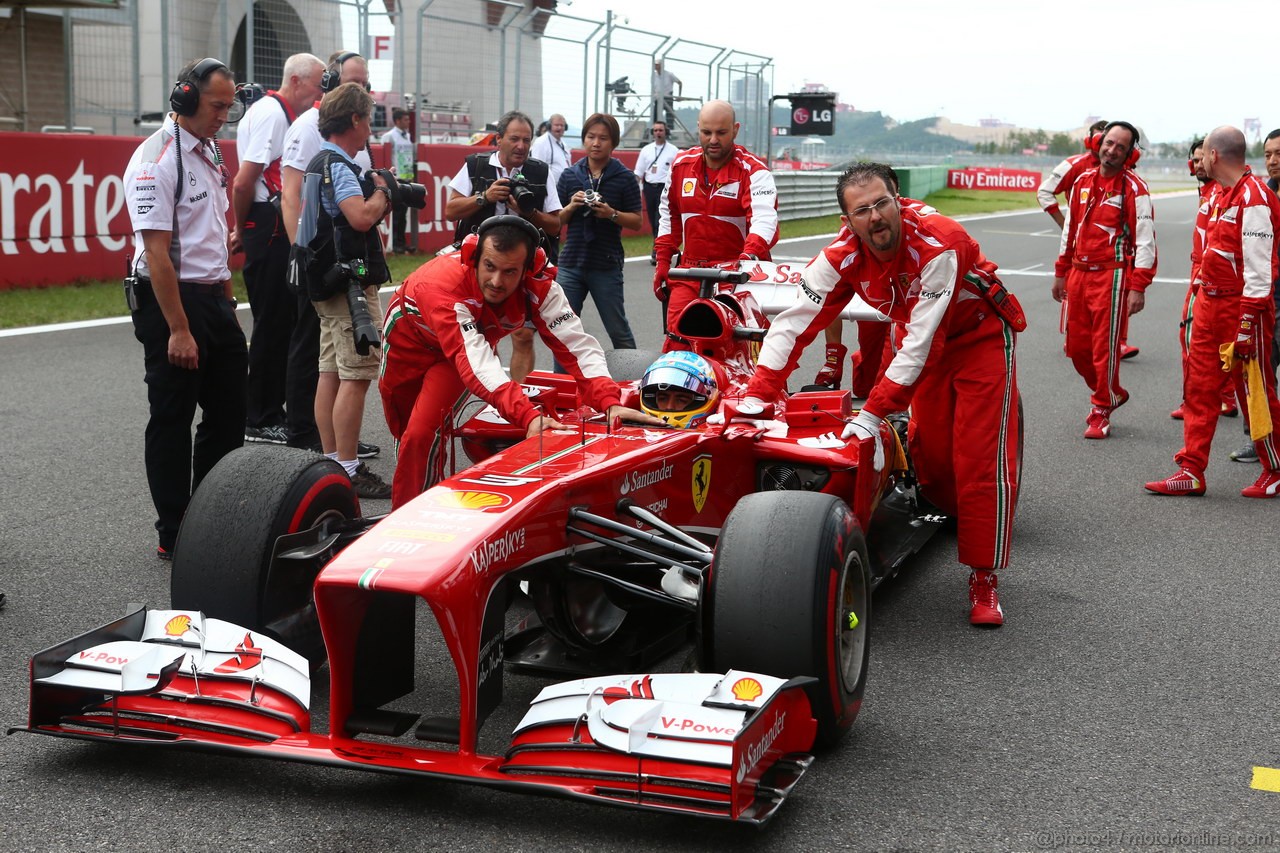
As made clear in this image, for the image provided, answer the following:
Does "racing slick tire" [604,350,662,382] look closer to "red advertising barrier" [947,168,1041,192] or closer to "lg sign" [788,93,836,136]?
"lg sign" [788,93,836,136]

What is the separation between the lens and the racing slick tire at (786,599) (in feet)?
13.1

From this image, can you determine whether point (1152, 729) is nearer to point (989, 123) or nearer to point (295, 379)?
point (295, 379)

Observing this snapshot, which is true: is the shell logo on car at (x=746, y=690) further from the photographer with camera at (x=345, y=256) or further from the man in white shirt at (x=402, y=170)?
the man in white shirt at (x=402, y=170)

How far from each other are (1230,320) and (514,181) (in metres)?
4.23

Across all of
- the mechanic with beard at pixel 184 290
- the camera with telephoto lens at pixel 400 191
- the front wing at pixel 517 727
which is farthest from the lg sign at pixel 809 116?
the front wing at pixel 517 727

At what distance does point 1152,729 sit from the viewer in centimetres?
451

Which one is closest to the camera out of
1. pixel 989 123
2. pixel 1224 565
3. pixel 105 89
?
pixel 1224 565

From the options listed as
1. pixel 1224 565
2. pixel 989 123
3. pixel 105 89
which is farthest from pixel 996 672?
pixel 989 123

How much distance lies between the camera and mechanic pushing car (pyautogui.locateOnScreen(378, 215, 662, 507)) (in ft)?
17.1

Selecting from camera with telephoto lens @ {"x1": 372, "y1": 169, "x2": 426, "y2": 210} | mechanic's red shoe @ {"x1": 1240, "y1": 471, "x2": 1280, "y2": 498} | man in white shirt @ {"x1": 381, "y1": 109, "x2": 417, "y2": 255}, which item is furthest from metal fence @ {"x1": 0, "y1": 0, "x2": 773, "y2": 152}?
mechanic's red shoe @ {"x1": 1240, "y1": 471, "x2": 1280, "y2": 498}

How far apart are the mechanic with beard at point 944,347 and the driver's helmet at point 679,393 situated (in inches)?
4.6

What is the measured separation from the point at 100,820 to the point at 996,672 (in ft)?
10.0

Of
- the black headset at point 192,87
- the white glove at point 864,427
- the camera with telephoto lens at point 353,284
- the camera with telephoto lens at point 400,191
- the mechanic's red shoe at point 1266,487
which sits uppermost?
the black headset at point 192,87

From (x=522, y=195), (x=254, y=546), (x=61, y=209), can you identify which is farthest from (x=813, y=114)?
(x=254, y=546)
